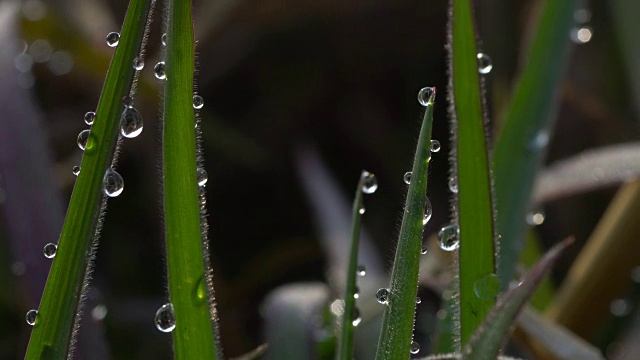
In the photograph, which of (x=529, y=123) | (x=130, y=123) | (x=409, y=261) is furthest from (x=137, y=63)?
(x=529, y=123)

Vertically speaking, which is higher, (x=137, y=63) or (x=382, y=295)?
(x=137, y=63)

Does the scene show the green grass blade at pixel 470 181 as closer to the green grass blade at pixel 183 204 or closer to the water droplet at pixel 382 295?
the water droplet at pixel 382 295

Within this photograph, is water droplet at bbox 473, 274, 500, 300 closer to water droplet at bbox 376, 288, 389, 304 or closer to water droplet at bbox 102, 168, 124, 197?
water droplet at bbox 376, 288, 389, 304

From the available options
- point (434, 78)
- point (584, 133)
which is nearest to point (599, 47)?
point (584, 133)

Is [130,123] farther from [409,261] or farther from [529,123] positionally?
[529,123]

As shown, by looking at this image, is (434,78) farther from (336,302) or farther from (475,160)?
(475,160)
